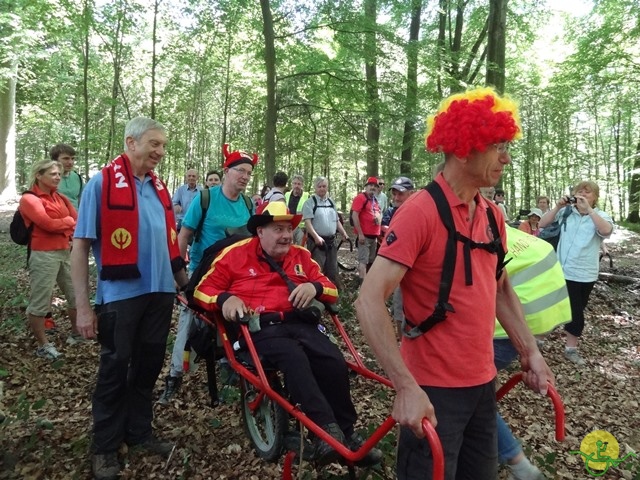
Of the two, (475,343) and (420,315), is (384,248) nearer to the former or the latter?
(420,315)

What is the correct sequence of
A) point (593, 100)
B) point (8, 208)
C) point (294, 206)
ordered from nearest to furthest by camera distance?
point (294, 206), point (593, 100), point (8, 208)

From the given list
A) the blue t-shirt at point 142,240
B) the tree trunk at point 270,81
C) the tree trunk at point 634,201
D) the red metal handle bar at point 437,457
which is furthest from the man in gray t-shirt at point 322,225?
the tree trunk at point 634,201

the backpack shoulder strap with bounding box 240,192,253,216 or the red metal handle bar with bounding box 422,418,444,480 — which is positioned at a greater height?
the backpack shoulder strap with bounding box 240,192,253,216

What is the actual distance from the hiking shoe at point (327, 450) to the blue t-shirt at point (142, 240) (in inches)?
60.5

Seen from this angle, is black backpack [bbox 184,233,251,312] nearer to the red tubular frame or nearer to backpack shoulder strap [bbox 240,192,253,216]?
the red tubular frame

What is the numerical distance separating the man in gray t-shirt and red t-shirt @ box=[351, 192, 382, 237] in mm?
661

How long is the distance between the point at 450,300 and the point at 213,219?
291cm

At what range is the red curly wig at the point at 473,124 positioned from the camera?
5.86 ft

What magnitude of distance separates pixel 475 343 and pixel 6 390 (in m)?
4.46

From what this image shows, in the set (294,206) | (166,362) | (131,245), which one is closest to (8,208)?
(294,206)

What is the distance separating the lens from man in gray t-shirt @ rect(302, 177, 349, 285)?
24.9 feet

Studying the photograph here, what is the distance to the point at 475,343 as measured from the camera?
1.81m

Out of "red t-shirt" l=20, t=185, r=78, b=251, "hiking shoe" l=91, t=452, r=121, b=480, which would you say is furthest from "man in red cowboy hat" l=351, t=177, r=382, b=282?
"hiking shoe" l=91, t=452, r=121, b=480

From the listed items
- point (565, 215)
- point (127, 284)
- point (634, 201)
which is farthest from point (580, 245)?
point (634, 201)
